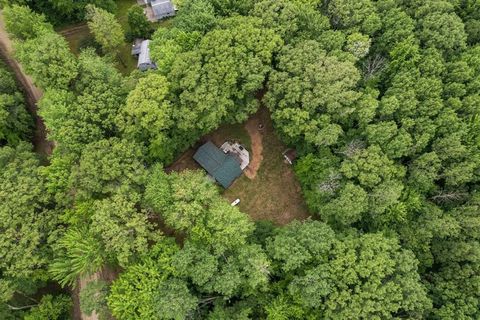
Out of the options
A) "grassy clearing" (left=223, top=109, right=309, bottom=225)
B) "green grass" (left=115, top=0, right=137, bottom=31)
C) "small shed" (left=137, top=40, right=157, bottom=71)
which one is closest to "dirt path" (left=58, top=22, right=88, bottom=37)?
"green grass" (left=115, top=0, right=137, bottom=31)

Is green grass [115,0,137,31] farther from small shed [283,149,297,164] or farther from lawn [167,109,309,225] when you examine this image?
small shed [283,149,297,164]

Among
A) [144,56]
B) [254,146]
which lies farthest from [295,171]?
[144,56]

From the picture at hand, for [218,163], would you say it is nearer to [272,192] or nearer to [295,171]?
[272,192]

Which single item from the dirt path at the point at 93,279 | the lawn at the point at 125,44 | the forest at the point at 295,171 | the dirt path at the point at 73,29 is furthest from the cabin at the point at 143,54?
the dirt path at the point at 93,279

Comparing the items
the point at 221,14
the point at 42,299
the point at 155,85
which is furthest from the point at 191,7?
the point at 42,299

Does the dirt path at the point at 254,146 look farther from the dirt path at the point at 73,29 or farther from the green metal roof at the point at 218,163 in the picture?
the dirt path at the point at 73,29
